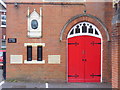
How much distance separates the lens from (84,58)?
10.5 m

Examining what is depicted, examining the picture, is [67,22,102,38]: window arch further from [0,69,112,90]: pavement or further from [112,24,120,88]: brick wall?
[112,24,120,88]: brick wall

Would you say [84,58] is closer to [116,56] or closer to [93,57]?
[93,57]

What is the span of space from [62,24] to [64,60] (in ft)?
5.95

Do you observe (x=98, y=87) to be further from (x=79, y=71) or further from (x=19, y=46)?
(x=19, y=46)

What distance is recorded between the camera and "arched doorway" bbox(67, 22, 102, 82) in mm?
10445

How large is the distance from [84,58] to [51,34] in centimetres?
207

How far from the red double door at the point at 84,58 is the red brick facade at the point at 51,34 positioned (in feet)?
0.92

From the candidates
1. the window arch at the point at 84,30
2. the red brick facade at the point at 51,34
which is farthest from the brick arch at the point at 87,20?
the window arch at the point at 84,30

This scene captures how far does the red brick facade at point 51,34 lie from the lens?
10.3 m

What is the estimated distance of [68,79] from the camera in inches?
412

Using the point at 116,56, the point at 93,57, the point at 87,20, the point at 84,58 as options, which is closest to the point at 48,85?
the point at 84,58

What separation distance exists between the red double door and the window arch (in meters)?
0.19

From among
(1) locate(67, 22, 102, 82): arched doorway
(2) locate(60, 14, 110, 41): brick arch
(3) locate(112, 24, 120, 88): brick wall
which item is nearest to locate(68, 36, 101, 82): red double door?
(1) locate(67, 22, 102, 82): arched doorway

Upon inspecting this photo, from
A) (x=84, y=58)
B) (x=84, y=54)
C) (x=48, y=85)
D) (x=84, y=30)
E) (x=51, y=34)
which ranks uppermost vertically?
(x=84, y=30)
